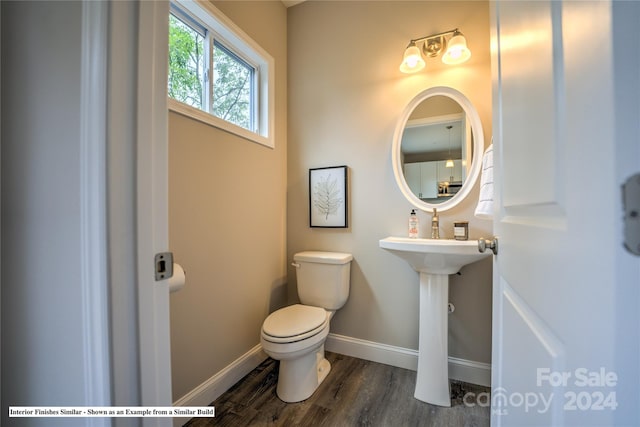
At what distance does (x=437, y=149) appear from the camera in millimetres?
1758

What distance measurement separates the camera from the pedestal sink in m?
1.43

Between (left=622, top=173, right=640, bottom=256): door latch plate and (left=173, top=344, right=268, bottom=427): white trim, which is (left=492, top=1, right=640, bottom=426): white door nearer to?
(left=622, top=173, right=640, bottom=256): door latch plate

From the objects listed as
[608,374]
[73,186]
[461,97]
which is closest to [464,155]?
[461,97]

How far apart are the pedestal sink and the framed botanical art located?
543mm

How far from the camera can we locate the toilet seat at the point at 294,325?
1.39 metres

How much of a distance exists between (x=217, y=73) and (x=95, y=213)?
5.00 feet

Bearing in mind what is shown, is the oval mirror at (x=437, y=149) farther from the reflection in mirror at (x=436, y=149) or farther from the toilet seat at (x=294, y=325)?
the toilet seat at (x=294, y=325)

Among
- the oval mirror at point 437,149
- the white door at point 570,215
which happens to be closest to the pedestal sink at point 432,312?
the oval mirror at point 437,149

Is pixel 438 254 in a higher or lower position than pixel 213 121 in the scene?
lower

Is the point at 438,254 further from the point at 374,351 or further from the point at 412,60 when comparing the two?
the point at 412,60

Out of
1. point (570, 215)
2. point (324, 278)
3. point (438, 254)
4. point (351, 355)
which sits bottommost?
point (351, 355)

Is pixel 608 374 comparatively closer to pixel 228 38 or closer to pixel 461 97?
pixel 461 97

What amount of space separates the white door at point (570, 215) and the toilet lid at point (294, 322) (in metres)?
0.98

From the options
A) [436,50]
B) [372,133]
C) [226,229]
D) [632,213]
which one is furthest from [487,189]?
[226,229]
